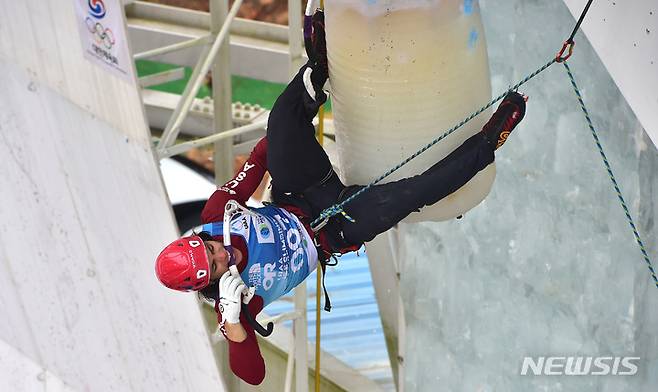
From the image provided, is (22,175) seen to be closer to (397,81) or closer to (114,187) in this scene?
(114,187)

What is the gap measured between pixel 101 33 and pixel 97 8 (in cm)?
10

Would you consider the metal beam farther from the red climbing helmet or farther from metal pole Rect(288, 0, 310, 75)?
the red climbing helmet

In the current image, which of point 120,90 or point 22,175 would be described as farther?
point 22,175

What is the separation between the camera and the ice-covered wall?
4.36 metres

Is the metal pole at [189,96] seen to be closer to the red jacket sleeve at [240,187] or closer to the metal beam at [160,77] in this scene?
the metal beam at [160,77]

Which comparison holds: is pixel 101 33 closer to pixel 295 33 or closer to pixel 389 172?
pixel 295 33

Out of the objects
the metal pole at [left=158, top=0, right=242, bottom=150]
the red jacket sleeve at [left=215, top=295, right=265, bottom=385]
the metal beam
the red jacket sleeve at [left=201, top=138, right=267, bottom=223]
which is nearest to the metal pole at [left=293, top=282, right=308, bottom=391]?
the metal pole at [left=158, top=0, right=242, bottom=150]

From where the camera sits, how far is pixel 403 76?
10.4 ft

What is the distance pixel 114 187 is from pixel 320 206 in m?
1.32

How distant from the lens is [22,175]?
4980 mm

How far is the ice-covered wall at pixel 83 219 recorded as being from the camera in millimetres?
4363

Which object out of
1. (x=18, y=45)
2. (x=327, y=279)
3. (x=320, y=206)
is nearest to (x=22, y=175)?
(x=18, y=45)

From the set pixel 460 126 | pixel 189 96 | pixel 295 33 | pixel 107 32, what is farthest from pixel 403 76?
pixel 189 96

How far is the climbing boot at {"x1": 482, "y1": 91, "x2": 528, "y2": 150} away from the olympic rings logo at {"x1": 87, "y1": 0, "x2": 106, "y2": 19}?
170 centimetres
